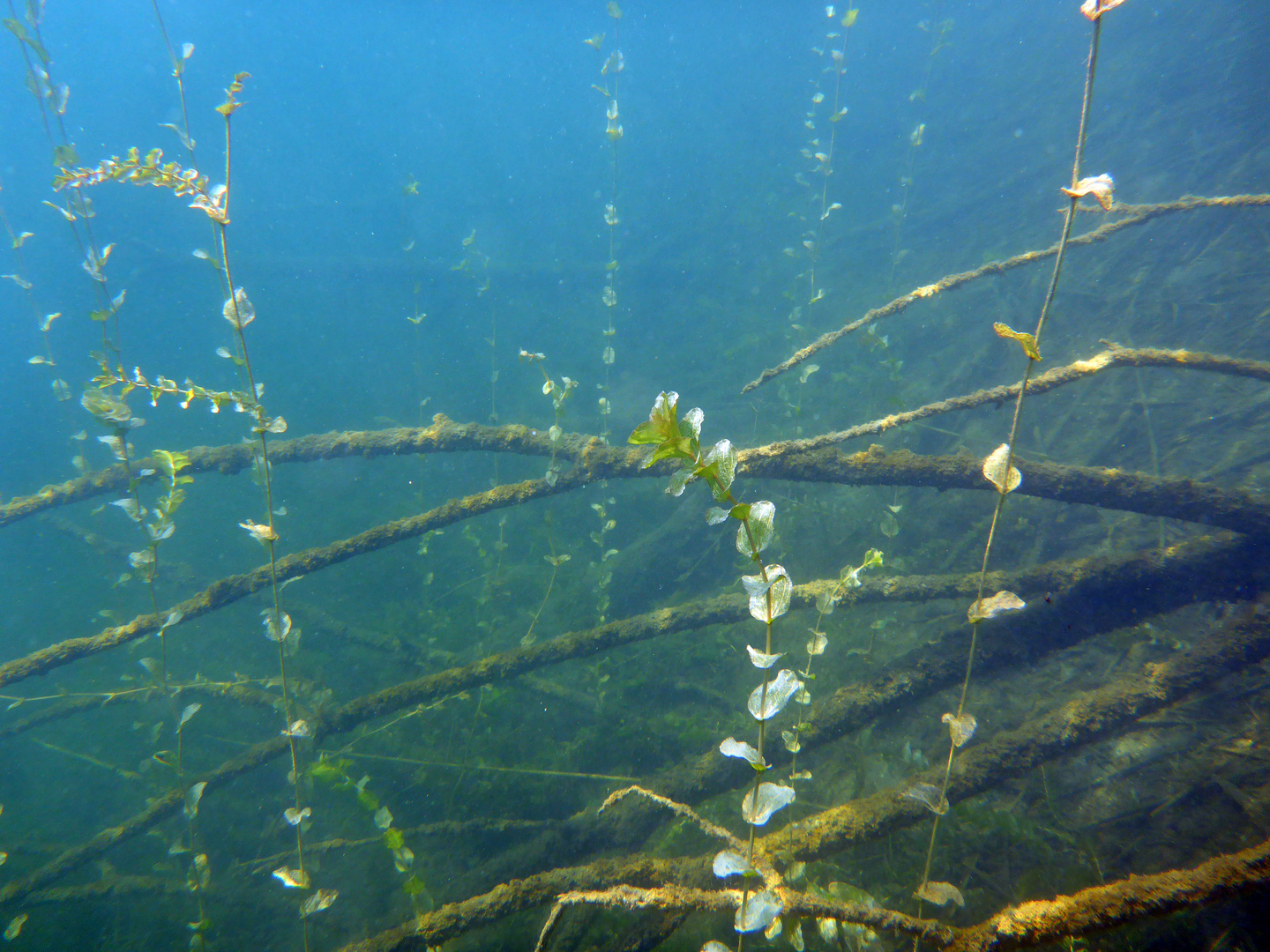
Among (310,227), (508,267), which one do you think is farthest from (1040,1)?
(310,227)

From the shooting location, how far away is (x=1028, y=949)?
145 centimetres

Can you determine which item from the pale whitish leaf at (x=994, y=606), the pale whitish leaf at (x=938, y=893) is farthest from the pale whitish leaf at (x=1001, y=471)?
the pale whitish leaf at (x=938, y=893)

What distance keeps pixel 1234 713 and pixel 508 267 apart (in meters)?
19.1

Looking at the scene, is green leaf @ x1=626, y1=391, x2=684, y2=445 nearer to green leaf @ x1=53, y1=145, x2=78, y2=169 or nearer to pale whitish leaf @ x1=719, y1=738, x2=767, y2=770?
pale whitish leaf @ x1=719, y1=738, x2=767, y2=770

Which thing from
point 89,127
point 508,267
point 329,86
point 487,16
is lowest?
point 508,267

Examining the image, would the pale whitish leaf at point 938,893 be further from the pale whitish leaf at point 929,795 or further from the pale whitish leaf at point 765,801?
the pale whitish leaf at point 765,801

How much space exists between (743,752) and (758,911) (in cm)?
48

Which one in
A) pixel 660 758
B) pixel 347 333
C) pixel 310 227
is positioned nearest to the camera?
pixel 660 758

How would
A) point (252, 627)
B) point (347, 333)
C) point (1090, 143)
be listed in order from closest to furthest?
point (252, 627) → point (1090, 143) → point (347, 333)

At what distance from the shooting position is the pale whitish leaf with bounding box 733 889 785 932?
1.35 meters

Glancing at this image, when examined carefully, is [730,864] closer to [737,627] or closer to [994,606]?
[994,606]

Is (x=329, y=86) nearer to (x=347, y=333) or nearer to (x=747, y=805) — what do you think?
(x=347, y=333)

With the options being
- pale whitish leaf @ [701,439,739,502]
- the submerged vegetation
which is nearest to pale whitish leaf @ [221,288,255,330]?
the submerged vegetation

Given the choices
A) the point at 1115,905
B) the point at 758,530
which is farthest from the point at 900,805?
the point at 758,530
